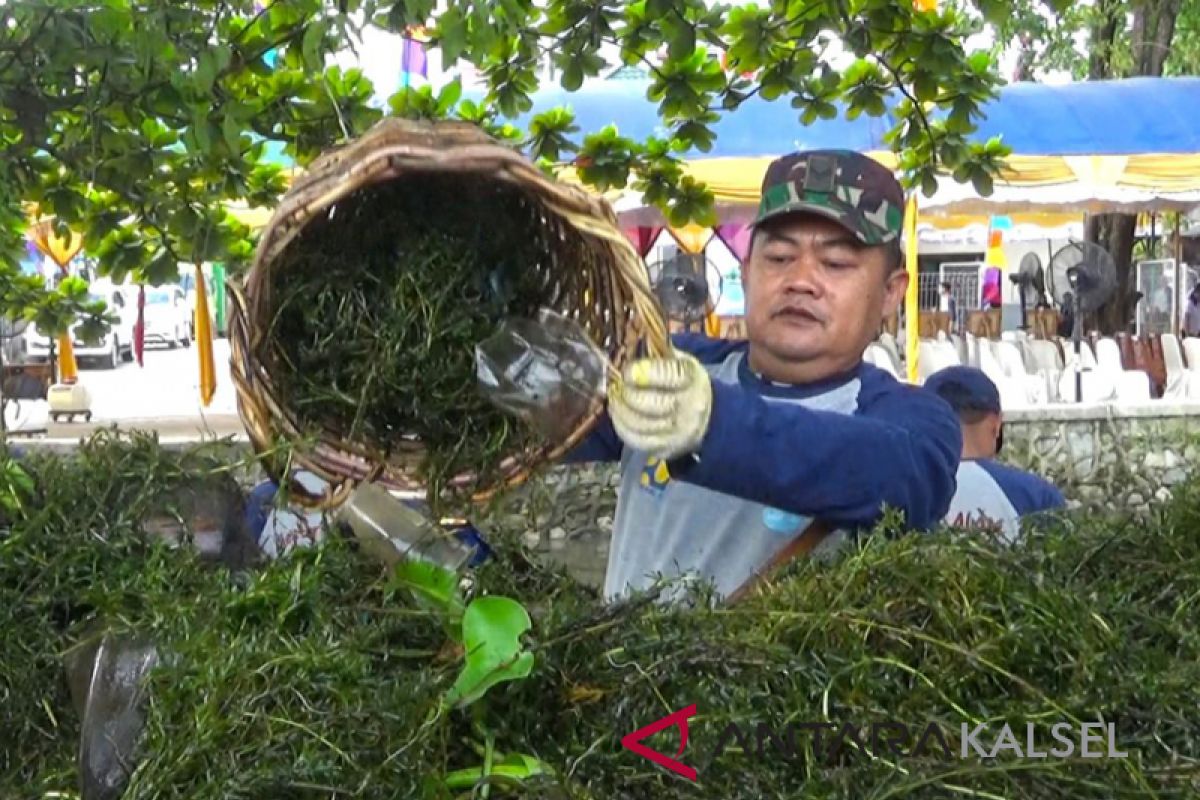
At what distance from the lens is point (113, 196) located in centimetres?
259

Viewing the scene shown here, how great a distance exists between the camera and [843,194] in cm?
167

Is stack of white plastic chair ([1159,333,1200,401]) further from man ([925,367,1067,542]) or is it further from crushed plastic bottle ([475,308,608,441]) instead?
crushed plastic bottle ([475,308,608,441])

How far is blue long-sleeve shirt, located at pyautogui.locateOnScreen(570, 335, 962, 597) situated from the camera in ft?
4.37

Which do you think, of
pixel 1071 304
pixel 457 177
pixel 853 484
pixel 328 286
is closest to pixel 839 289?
pixel 853 484

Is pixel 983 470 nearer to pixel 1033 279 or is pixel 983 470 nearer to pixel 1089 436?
pixel 1089 436

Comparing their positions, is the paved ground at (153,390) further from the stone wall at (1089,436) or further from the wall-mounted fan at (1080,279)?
the wall-mounted fan at (1080,279)

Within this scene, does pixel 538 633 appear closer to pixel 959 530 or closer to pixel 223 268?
pixel 959 530

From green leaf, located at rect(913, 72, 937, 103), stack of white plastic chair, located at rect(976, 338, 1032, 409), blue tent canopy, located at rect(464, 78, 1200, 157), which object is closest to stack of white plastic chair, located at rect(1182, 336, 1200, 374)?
stack of white plastic chair, located at rect(976, 338, 1032, 409)

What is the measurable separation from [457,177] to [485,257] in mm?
114

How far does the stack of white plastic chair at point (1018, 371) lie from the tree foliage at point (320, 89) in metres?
5.72

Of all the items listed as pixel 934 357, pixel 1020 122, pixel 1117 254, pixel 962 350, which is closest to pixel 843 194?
pixel 1020 122

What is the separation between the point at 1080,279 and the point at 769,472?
788 cm

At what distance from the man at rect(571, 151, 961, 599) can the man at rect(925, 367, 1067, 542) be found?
0.42 meters

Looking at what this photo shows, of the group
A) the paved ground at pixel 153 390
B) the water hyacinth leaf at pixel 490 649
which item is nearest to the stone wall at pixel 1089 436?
the paved ground at pixel 153 390
